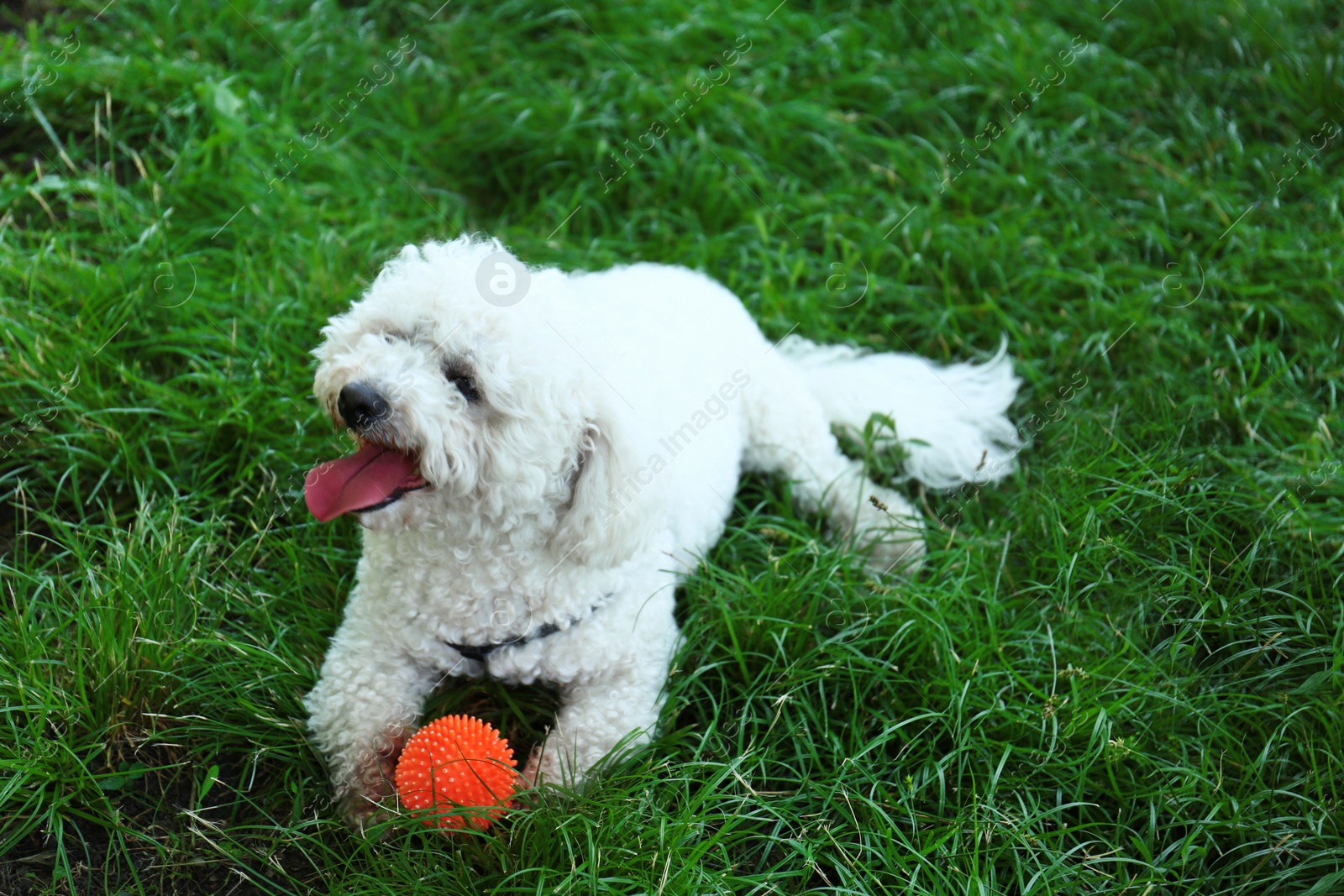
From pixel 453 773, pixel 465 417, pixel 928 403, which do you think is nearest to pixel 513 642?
pixel 453 773

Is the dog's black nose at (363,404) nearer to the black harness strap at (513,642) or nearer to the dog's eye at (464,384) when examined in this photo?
the dog's eye at (464,384)

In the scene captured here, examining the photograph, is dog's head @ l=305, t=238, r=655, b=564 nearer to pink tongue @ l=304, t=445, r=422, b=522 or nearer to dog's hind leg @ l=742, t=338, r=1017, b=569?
pink tongue @ l=304, t=445, r=422, b=522

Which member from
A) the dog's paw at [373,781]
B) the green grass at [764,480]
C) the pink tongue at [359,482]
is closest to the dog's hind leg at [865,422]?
the green grass at [764,480]

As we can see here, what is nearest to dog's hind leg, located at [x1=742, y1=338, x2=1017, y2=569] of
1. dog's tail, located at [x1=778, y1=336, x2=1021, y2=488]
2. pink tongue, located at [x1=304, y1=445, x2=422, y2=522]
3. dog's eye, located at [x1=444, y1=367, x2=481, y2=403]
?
dog's tail, located at [x1=778, y1=336, x2=1021, y2=488]

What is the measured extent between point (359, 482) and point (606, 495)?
0.49 metres

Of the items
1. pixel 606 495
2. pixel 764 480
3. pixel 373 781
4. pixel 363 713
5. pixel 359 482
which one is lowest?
pixel 764 480

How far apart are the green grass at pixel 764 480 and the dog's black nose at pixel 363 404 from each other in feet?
2.34

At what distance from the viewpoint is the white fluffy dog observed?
1.96m

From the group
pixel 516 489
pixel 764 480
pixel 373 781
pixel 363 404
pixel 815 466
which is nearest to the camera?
pixel 363 404

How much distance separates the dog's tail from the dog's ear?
1.19m

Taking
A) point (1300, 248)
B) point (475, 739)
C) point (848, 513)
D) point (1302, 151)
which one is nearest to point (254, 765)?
point (475, 739)

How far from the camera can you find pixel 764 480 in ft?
10.0

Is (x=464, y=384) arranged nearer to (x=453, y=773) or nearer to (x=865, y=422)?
(x=453, y=773)

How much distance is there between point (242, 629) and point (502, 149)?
2212mm
